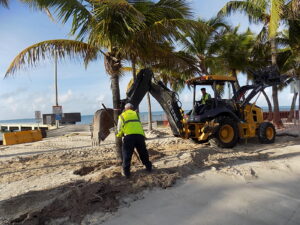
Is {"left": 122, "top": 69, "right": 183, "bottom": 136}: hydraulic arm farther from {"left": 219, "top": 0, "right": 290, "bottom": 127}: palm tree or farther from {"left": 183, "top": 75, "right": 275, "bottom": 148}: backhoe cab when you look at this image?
{"left": 219, "top": 0, "right": 290, "bottom": 127}: palm tree

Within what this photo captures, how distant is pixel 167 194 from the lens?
535 centimetres

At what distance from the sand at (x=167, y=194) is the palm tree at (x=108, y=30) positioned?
2.04 m

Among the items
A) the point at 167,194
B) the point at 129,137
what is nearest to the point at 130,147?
the point at 129,137

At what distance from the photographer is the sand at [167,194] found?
456 centimetres

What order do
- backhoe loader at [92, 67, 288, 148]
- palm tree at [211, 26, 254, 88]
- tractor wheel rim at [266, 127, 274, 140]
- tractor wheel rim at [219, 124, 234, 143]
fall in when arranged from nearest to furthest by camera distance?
backhoe loader at [92, 67, 288, 148], tractor wheel rim at [219, 124, 234, 143], tractor wheel rim at [266, 127, 274, 140], palm tree at [211, 26, 254, 88]

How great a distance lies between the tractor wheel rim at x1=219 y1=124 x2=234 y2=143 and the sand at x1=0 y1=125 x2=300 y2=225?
2.72m

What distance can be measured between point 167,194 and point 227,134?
20.5 feet

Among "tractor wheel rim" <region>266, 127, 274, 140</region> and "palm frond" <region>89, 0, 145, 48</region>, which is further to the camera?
"tractor wheel rim" <region>266, 127, 274, 140</region>

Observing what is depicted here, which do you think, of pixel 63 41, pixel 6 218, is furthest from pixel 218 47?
pixel 6 218

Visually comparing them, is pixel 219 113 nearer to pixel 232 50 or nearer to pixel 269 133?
pixel 269 133

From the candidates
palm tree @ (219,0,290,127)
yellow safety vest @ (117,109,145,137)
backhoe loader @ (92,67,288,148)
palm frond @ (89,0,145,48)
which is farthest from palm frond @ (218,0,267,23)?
yellow safety vest @ (117,109,145,137)

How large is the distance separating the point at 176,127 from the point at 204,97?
1981mm

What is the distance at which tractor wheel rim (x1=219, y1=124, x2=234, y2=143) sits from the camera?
1080 cm

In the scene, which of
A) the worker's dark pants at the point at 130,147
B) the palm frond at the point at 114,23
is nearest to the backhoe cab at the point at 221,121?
the worker's dark pants at the point at 130,147
